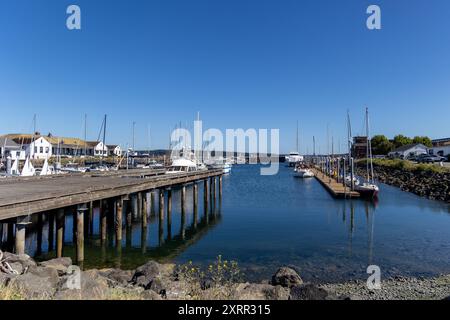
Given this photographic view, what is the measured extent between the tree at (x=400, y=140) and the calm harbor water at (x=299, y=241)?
108 metres

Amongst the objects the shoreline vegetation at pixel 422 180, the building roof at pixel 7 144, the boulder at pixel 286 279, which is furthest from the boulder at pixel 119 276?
the building roof at pixel 7 144

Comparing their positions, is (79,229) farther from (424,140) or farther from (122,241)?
(424,140)

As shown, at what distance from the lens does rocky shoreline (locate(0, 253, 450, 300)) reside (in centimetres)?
807

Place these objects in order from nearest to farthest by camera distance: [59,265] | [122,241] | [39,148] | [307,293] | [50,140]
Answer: [307,293], [59,265], [122,241], [39,148], [50,140]

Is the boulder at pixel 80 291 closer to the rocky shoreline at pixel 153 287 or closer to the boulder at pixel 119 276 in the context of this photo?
the rocky shoreline at pixel 153 287

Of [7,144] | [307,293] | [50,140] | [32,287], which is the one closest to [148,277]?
[32,287]

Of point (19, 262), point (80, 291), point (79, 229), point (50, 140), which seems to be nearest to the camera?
point (80, 291)

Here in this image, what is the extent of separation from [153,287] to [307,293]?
4.66m

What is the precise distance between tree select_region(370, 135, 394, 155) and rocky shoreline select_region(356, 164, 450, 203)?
226ft

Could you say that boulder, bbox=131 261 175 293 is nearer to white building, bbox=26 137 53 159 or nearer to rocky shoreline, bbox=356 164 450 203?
rocky shoreline, bbox=356 164 450 203

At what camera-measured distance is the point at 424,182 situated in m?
53.6

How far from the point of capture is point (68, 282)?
9.29m
